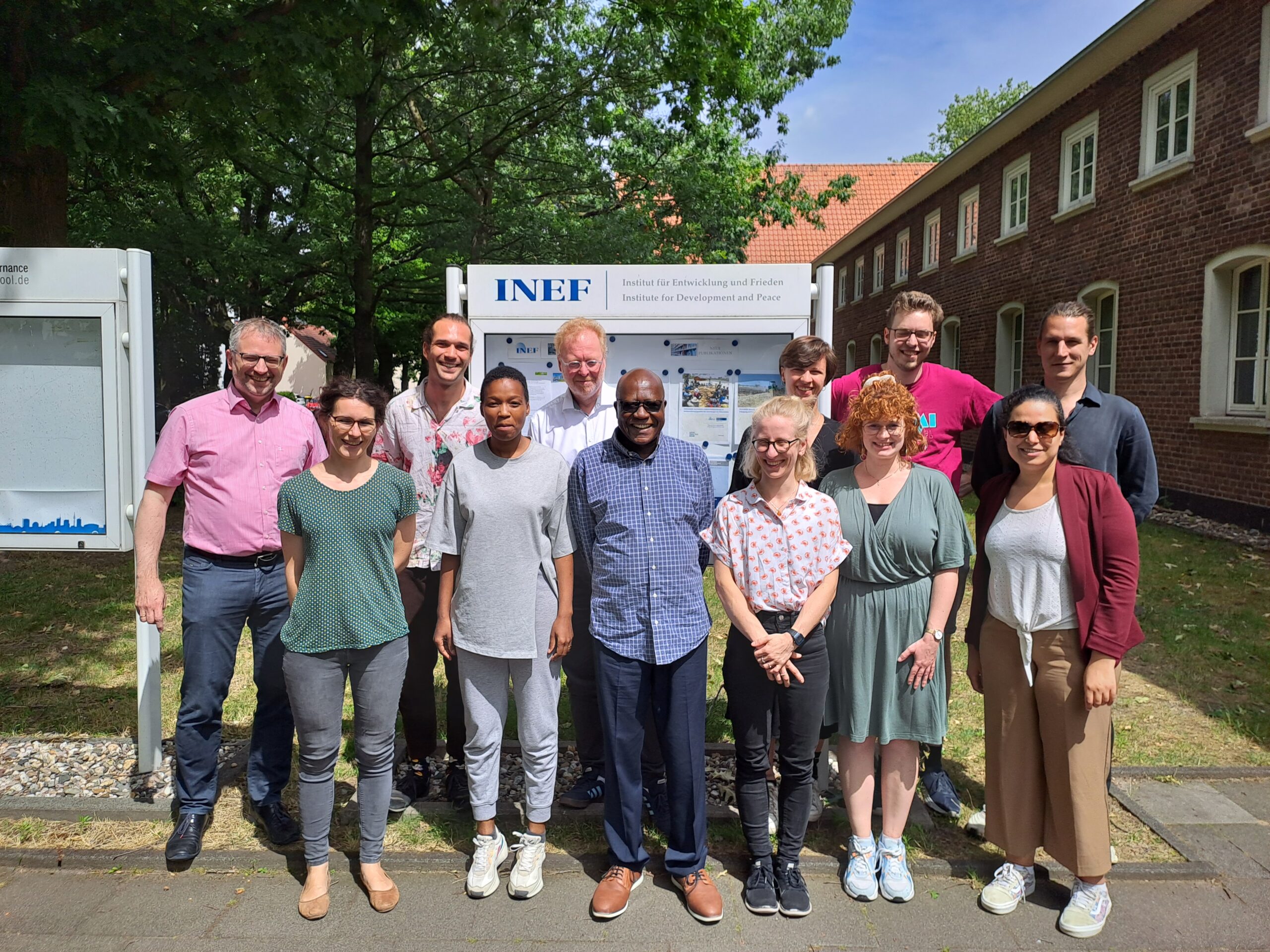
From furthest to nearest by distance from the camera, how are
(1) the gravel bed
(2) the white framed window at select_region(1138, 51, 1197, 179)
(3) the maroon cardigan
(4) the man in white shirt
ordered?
(2) the white framed window at select_region(1138, 51, 1197, 179) < (1) the gravel bed < (4) the man in white shirt < (3) the maroon cardigan

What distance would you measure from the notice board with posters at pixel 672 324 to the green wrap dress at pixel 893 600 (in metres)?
2.03

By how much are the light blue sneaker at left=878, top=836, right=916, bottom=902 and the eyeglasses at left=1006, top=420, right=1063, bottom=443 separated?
1529 millimetres

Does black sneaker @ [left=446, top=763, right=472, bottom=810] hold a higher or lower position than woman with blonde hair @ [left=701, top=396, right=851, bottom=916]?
lower

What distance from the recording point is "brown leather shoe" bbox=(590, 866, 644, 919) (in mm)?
3148

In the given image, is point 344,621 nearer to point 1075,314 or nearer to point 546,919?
point 546,919

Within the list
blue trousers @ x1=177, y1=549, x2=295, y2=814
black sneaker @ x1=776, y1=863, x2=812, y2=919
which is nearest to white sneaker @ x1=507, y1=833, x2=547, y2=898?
black sneaker @ x1=776, y1=863, x2=812, y2=919

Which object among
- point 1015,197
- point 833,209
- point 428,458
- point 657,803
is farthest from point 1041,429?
point 833,209

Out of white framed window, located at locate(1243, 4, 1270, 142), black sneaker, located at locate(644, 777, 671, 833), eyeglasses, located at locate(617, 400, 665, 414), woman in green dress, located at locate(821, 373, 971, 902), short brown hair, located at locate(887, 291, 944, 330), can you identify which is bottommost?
black sneaker, located at locate(644, 777, 671, 833)

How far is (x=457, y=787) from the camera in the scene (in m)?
3.97

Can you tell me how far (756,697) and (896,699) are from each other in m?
0.52

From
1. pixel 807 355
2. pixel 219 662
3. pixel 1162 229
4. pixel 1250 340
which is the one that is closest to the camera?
pixel 219 662

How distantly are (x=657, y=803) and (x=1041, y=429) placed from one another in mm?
2078

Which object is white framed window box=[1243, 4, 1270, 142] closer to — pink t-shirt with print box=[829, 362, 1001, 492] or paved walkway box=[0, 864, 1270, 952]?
pink t-shirt with print box=[829, 362, 1001, 492]

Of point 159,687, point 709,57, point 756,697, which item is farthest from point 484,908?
point 709,57
